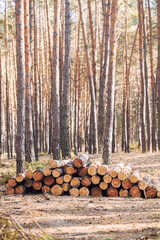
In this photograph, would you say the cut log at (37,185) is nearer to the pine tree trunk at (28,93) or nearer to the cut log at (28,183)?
the cut log at (28,183)

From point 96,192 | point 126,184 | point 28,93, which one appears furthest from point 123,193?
point 28,93

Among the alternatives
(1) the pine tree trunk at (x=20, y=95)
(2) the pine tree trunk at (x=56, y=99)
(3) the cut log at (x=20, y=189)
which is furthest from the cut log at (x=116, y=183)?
(2) the pine tree trunk at (x=56, y=99)

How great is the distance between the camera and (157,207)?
5.03m

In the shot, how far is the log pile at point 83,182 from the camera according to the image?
583cm

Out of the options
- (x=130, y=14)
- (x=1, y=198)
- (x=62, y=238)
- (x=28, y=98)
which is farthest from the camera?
(x=130, y=14)

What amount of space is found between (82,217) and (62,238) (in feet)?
3.24

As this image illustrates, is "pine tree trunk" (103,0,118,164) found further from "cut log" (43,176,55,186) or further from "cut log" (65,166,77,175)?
"cut log" (43,176,55,186)

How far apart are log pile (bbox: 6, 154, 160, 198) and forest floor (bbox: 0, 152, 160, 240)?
0.22 meters

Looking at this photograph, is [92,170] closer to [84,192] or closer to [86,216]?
[84,192]

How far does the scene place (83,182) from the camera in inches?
235

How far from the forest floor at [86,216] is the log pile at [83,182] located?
0.22 metres

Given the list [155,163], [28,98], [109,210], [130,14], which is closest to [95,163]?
[109,210]

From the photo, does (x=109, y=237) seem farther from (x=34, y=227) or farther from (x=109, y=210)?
(x=109, y=210)

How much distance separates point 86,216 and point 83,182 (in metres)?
1.46
